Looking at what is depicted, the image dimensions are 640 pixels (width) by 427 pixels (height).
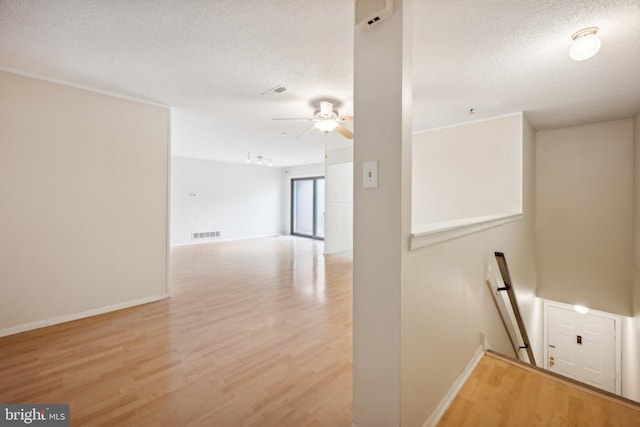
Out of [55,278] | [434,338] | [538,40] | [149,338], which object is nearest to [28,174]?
[55,278]

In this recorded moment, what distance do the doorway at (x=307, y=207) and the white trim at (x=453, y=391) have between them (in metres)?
6.47

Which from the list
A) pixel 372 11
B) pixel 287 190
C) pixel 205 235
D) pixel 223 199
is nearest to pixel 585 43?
pixel 372 11

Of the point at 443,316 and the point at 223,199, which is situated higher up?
the point at 223,199

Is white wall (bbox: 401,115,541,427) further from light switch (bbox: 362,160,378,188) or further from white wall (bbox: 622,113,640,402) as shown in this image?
white wall (bbox: 622,113,640,402)

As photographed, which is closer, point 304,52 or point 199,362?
point 199,362

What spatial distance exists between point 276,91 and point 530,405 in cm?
329

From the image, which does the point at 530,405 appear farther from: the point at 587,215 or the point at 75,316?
the point at 587,215

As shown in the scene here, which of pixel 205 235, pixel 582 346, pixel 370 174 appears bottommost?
pixel 582 346

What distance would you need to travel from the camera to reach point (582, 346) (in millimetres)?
4715

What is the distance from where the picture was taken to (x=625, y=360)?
416 cm

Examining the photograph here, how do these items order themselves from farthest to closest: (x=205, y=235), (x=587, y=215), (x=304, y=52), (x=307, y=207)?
(x=307, y=207) < (x=205, y=235) < (x=587, y=215) < (x=304, y=52)

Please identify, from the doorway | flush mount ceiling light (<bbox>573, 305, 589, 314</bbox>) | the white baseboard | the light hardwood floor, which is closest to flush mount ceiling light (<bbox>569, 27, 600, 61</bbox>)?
the light hardwood floor

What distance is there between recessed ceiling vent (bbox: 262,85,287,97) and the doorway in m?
5.40

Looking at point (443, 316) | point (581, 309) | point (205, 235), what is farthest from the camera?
point (205, 235)
